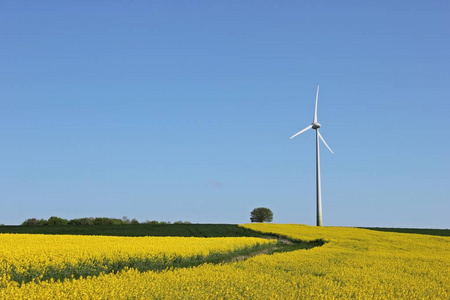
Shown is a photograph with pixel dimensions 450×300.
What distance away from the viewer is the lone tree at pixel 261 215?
11350cm

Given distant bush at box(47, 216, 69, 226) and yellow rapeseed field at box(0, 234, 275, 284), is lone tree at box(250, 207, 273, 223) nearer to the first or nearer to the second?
distant bush at box(47, 216, 69, 226)

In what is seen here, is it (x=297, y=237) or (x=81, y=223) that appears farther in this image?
(x=81, y=223)

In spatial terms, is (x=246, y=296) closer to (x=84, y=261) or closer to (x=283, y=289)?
(x=283, y=289)

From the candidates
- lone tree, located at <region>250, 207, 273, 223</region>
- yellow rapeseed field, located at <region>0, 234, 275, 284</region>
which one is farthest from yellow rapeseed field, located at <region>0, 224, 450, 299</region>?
lone tree, located at <region>250, 207, 273, 223</region>

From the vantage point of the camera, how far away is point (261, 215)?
4496 inches

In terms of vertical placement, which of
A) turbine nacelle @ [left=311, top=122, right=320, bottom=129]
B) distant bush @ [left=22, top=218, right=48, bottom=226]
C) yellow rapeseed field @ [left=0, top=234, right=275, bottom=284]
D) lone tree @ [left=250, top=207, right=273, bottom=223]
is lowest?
yellow rapeseed field @ [left=0, top=234, right=275, bottom=284]

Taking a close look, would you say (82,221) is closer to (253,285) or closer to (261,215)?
(261,215)

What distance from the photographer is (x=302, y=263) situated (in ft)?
66.5

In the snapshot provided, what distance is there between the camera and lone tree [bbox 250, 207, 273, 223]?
113500 millimetres

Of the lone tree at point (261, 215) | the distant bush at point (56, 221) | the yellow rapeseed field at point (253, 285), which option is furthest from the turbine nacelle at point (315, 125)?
the yellow rapeseed field at point (253, 285)

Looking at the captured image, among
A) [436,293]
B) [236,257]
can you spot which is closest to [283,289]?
[436,293]

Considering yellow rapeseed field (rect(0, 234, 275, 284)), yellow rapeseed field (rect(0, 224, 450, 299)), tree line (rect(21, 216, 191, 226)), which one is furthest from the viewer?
tree line (rect(21, 216, 191, 226))

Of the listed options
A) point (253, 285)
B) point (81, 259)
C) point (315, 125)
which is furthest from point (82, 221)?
point (253, 285)

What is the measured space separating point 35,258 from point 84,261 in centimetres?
226
